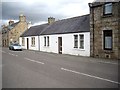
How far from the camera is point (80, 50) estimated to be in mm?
26828

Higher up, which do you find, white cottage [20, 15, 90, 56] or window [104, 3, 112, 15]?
window [104, 3, 112, 15]

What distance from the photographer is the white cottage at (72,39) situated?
85.4ft

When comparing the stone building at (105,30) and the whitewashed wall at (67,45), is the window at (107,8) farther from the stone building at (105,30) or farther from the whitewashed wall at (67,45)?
the whitewashed wall at (67,45)

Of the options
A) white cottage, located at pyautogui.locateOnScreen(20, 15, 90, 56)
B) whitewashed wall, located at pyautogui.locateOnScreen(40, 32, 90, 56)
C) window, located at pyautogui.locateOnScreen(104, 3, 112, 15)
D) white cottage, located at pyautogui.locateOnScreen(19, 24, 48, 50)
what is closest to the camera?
window, located at pyautogui.locateOnScreen(104, 3, 112, 15)

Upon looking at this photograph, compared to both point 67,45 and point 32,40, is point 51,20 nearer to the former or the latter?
point 32,40

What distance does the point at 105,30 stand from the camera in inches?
894

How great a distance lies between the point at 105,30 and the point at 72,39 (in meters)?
6.89

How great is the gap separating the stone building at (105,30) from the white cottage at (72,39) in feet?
5.26

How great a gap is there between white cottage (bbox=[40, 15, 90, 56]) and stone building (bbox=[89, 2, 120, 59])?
160 centimetres

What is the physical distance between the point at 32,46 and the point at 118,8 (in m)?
27.7

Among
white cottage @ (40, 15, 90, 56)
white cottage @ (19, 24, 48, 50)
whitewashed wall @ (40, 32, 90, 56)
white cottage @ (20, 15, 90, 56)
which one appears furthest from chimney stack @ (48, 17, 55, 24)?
white cottage @ (40, 15, 90, 56)

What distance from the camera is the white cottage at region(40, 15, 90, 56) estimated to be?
Answer: 26.0 metres

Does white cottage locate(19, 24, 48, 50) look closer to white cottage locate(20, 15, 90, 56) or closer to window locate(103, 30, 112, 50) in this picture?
white cottage locate(20, 15, 90, 56)

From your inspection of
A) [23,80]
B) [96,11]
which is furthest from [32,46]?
[23,80]
